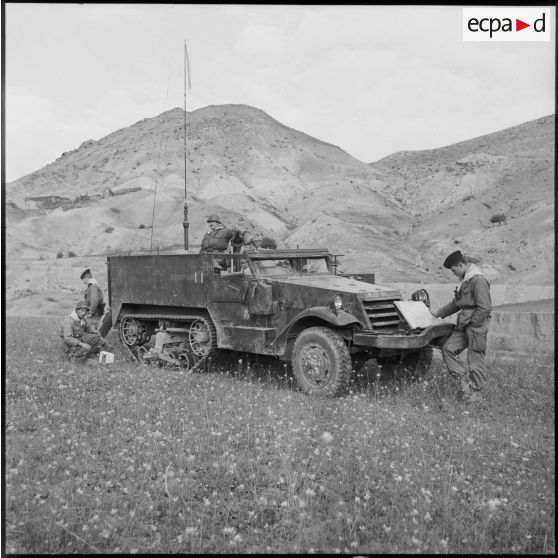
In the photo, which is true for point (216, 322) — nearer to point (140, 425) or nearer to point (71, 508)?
point (140, 425)

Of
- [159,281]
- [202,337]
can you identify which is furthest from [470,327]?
[159,281]

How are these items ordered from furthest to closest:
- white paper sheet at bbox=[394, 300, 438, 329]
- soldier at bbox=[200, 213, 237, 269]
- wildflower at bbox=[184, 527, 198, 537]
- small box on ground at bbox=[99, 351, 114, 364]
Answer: small box on ground at bbox=[99, 351, 114, 364], soldier at bbox=[200, 213, 237, 269], white paper sheet at bbox=[394, 300, 438, 329], wildflower at bbox=[184, 527, 198, 537]

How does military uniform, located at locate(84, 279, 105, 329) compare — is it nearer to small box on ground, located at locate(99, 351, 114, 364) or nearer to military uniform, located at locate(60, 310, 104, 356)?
military uniform, located at locate(60, 310, 104, 356)

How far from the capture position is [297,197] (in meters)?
61.5

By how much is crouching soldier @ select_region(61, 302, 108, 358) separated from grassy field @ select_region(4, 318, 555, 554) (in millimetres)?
1457

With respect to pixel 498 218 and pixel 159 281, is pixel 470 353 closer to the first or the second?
pixel 159 281

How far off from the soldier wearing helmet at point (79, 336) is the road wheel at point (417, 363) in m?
4.66

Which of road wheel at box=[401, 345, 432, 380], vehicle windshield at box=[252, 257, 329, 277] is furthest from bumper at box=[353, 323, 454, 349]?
vehicle windshield at box=[252, 257, 329, 277]

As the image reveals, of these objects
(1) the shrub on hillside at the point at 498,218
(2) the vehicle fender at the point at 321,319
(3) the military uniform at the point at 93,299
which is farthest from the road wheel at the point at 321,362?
(1) the shrub on hillside at the point at 498,218

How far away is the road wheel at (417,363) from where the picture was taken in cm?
846

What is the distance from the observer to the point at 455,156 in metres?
76.3

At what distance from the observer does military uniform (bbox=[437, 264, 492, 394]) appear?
7012 mm

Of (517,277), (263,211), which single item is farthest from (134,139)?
(517,277)

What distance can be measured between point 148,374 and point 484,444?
4.57 meters
